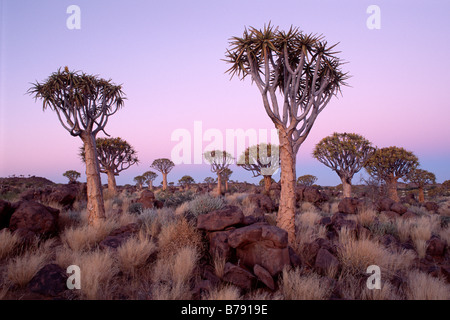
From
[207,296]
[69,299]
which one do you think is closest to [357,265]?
[207,296]

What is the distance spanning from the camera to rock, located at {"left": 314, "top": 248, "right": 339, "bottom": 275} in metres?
5.30

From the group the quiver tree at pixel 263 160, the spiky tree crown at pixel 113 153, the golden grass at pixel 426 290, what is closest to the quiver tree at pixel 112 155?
the spiky tree crown at pixel 113 153

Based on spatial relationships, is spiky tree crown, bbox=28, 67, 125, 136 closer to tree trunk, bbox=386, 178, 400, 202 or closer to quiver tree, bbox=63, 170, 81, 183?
tree trunk, bbox=386, 178, 400, 202

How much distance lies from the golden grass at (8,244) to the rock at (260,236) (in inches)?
203

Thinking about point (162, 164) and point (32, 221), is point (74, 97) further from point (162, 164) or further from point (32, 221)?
point (162, 164)

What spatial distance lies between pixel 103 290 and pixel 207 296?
194cm

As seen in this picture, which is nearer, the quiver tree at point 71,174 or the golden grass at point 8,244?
the golden grass at point 8,244

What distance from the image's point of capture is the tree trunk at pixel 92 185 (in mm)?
8484

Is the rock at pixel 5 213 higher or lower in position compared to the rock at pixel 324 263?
higher

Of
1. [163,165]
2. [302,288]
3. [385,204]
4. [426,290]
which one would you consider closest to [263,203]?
[385,204]

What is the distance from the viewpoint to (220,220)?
612 cm

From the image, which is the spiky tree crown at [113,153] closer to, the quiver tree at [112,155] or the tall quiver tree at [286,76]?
the quiver tree at [112,155]

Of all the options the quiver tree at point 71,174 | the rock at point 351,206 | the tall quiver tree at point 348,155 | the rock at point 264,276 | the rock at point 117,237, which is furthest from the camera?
the quiver tree at point 71,174

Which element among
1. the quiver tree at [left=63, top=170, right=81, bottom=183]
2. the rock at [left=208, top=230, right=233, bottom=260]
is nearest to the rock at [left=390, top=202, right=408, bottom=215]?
the rock at [left=208, top=230, right=233, bottom=260]
